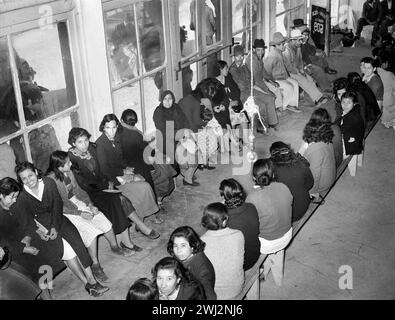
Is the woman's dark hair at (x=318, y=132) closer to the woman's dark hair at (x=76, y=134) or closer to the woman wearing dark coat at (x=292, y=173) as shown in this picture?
the woman wearing dark coat at (x=292, y=173)

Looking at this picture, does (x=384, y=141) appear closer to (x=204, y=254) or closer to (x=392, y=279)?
(x=392, y=279)

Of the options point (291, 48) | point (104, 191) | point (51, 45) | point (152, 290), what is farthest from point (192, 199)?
point (291, 48)

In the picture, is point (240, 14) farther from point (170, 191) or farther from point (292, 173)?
point (292, 173)

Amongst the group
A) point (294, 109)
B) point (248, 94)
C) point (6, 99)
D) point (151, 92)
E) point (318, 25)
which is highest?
point (6, 99)

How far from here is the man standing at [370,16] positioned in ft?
45.8

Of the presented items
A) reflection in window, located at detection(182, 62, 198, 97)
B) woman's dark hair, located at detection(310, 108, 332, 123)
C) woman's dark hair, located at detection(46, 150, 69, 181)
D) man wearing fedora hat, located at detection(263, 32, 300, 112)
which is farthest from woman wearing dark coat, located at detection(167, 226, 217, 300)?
man wearing fedora hat, located at detection(263, 32, 300, 112)

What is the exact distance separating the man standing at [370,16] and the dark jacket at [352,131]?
8.25 meters

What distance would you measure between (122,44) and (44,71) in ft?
4.45

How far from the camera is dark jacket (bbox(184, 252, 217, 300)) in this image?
146 inches

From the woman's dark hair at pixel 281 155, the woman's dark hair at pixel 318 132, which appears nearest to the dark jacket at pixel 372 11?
the woman's dark hair at pixel 318 132

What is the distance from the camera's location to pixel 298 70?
987 centimetres

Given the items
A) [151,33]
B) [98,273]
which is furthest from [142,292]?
[151,33]

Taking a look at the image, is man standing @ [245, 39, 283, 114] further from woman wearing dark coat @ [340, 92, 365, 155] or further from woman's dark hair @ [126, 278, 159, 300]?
woman's dark hair @ [126, 278, 159, 300]

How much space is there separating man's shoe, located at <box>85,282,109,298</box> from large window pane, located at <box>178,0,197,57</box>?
419 cm
